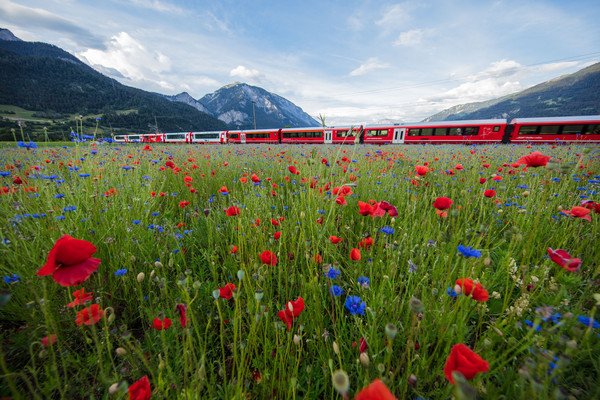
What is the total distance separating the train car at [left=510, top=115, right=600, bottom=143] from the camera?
540 inches

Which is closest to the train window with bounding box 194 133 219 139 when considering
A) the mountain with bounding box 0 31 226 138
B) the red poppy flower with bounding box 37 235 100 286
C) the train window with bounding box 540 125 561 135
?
the train window with bounding box 540 125 561 135

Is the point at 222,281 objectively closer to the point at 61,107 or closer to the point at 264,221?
the point at 264,221

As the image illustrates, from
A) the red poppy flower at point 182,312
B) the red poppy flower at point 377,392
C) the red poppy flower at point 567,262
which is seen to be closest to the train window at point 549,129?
the red poppy flower at point 567,262

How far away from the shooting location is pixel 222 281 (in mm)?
1517

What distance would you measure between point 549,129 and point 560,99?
195 meters

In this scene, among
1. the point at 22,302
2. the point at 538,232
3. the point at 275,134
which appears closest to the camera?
the point at 22,302

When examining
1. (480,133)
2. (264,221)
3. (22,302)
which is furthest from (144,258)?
(480,133)

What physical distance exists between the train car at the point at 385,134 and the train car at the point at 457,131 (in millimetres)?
361

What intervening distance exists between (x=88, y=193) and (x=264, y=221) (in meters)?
1.48

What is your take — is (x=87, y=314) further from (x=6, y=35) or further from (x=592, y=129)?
(x=6, y=35)

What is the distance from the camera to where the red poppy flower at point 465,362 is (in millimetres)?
508

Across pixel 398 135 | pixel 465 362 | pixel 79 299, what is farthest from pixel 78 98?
pixel 465 362

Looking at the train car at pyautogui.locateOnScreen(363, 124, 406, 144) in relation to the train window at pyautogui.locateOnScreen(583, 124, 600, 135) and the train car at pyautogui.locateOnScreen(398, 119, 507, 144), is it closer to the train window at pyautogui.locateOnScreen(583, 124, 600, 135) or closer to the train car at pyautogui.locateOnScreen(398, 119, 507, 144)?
the train car at pyautogui.locateOnScreen(398, 119, 507, 144)

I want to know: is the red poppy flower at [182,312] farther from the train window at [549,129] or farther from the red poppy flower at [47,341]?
the train window at [549,129]
